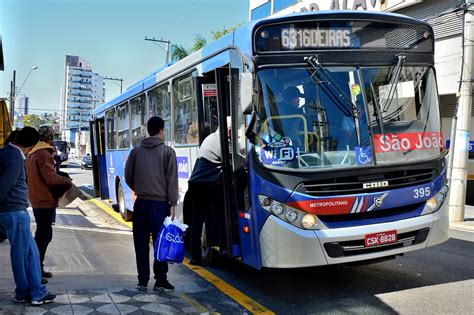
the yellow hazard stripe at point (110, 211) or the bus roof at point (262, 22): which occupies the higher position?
the bus roof at point (262, 22)

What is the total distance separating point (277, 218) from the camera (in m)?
4.64

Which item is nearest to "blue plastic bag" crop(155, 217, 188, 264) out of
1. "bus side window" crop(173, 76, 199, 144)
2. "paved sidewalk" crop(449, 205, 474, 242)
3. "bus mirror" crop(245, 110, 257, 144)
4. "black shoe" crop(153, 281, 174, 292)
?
"black shoe" crop(153, 281, 174, 292)

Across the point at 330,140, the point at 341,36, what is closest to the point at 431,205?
the point at 330,140

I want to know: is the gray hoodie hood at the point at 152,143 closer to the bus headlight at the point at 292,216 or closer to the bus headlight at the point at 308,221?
the bus headlight at the point at 292,216

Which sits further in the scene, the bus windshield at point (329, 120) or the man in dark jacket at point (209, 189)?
the man in dark jacket at point (209, 189)

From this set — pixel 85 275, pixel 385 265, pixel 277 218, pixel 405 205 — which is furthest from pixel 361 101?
pixel 85 275

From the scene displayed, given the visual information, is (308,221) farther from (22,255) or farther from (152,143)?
(22,255)

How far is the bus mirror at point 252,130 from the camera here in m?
4.70

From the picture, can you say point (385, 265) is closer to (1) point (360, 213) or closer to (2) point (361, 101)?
(1) point (360, 213)

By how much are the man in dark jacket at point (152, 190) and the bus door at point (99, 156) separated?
874cm

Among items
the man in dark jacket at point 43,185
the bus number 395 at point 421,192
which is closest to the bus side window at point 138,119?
the man in dark jacket at point 43,185

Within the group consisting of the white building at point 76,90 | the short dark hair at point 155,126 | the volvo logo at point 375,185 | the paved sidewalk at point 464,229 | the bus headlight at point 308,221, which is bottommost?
the paved sidewalk at point 464,229

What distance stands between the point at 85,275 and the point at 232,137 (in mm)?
2506

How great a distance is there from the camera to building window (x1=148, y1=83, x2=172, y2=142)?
755 cm
